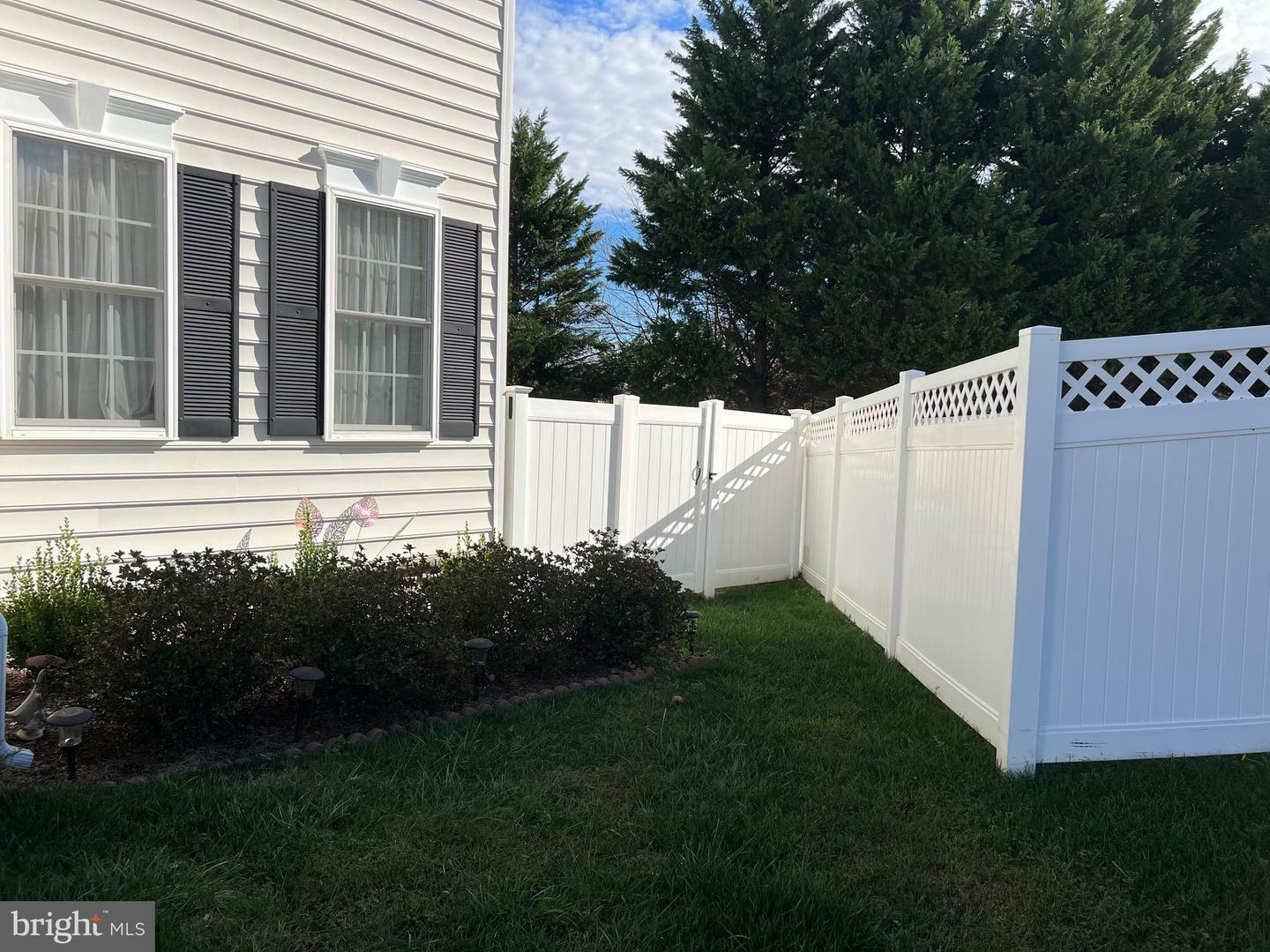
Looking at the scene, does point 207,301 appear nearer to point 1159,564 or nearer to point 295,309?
point 295,309

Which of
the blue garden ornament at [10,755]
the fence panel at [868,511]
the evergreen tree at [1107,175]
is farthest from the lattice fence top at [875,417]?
the evergreen tree at [1107,175]

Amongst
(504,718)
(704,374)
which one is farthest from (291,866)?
(704,374)

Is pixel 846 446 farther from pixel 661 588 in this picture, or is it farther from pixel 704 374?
pixel 704 374

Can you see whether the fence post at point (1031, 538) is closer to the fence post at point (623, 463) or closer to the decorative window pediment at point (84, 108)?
→ the fence post at point (623, 463)

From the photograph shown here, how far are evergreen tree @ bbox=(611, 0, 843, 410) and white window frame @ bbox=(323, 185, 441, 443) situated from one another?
780cm

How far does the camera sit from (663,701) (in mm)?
4293

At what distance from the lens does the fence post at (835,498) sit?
7.07 meters

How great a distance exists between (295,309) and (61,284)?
120cm

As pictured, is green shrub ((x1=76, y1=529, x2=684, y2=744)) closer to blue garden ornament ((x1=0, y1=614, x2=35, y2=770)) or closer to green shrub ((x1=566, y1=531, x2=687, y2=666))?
green shrub ((x1=566, y1=531, x2=687, y2=666))

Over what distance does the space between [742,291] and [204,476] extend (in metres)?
10.3

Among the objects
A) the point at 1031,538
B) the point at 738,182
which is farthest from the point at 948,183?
the point at 1031,538

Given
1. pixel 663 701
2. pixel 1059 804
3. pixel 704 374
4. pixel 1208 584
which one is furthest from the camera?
pixel 704 374

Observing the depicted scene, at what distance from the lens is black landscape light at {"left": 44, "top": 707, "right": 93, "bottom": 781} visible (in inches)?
111

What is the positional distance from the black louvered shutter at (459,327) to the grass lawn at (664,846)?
2777 millimetres
